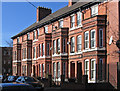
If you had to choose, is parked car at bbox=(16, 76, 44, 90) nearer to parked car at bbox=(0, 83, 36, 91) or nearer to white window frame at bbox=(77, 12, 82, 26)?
white window frame at bbox=(77, 12, 82, 26)

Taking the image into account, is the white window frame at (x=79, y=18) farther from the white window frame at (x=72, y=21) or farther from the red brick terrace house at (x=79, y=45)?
the white window frame at (x=72, y=21)

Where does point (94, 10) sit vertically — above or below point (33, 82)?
above

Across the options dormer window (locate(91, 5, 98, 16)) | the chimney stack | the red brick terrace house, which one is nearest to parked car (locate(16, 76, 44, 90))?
the red brick terrace house

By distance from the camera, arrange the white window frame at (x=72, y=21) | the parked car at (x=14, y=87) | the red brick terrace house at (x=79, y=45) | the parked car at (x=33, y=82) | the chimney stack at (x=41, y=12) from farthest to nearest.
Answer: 1. the chimney stack at (x=41, y=12)
2. the white window frame at (x=72, y=21)
3. the red brick terrace house at (x=79, y=45)
4. the parked car at (x=33, y=82)
5. the parked car at (x=14, y=87)

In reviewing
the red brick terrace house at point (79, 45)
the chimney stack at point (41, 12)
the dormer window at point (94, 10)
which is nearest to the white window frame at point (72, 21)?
the red brick terrace house at point (79, 45)

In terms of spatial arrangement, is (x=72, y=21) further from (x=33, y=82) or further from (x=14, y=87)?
(x=14, y=87)

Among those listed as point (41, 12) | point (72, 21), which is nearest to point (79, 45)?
point (72, 21)

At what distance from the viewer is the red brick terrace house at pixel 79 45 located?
78.1 feet

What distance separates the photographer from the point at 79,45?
2950cm

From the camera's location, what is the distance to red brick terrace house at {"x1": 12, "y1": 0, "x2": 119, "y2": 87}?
23.8 m

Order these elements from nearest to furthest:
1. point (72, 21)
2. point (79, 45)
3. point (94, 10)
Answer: point (94, 10) → point (79, 45) → point (72, 21)

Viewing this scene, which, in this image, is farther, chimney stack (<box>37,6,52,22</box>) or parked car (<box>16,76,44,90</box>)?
chimney stack (<box>37,6,52,22</box>)

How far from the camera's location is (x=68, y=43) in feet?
102

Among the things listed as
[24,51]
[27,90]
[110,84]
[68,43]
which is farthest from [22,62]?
[27,90]
